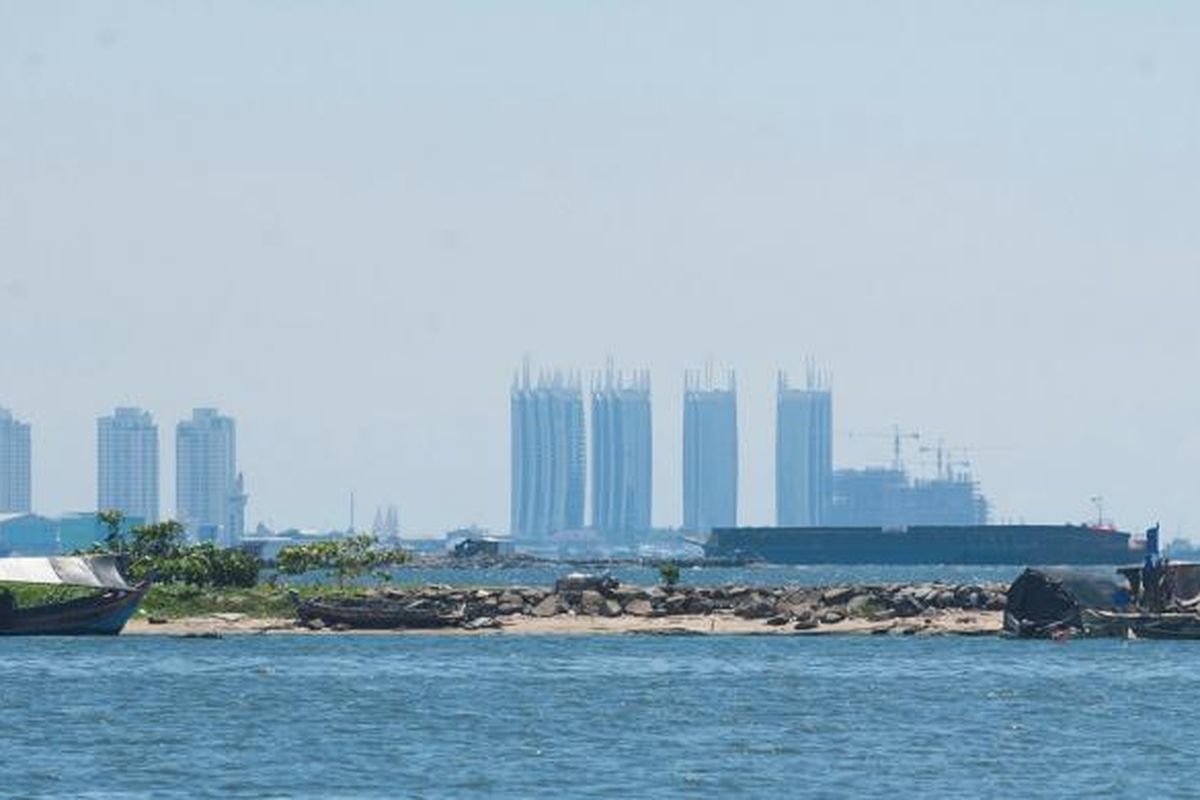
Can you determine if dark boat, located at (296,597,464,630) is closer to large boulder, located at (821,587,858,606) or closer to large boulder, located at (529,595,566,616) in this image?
large boulder, located at (529,595,566,616)

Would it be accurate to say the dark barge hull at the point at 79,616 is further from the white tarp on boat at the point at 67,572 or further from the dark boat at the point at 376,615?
the dark boat at the point at 376,615

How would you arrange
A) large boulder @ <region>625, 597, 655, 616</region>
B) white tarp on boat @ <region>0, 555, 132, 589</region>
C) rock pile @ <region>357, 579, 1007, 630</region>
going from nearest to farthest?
white tarp on boat @ <region>0, 555, 132, 589</region> → rock pile @ <region>357, 579, 1007, 630</region> → large boulder @ <region>625, 597, 655, 616</region>

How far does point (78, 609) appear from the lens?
356 feet

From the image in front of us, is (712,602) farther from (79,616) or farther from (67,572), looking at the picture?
(79,616)

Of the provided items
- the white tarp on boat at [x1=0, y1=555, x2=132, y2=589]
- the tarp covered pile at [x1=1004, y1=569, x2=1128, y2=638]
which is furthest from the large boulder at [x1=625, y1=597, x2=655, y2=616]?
the white tarp on boat at [x1=0, y1=555, x2=132, y2=589]

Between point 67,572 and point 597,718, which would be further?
point 67,572

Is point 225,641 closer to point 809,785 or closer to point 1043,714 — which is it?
point 1043,714

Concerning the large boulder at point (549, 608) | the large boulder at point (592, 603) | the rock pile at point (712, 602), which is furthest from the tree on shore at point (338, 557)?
the large boulder at point (592, 603)

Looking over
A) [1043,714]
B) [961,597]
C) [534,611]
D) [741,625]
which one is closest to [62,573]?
[534,611]

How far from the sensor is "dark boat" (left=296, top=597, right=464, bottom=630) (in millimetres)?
111875

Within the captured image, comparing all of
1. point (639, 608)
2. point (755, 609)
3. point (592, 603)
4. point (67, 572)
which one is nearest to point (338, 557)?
point (592, 603)

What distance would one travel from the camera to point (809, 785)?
57812 mm

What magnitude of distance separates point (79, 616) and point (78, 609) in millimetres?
428

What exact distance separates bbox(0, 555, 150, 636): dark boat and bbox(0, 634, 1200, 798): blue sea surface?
2835 millimetres
